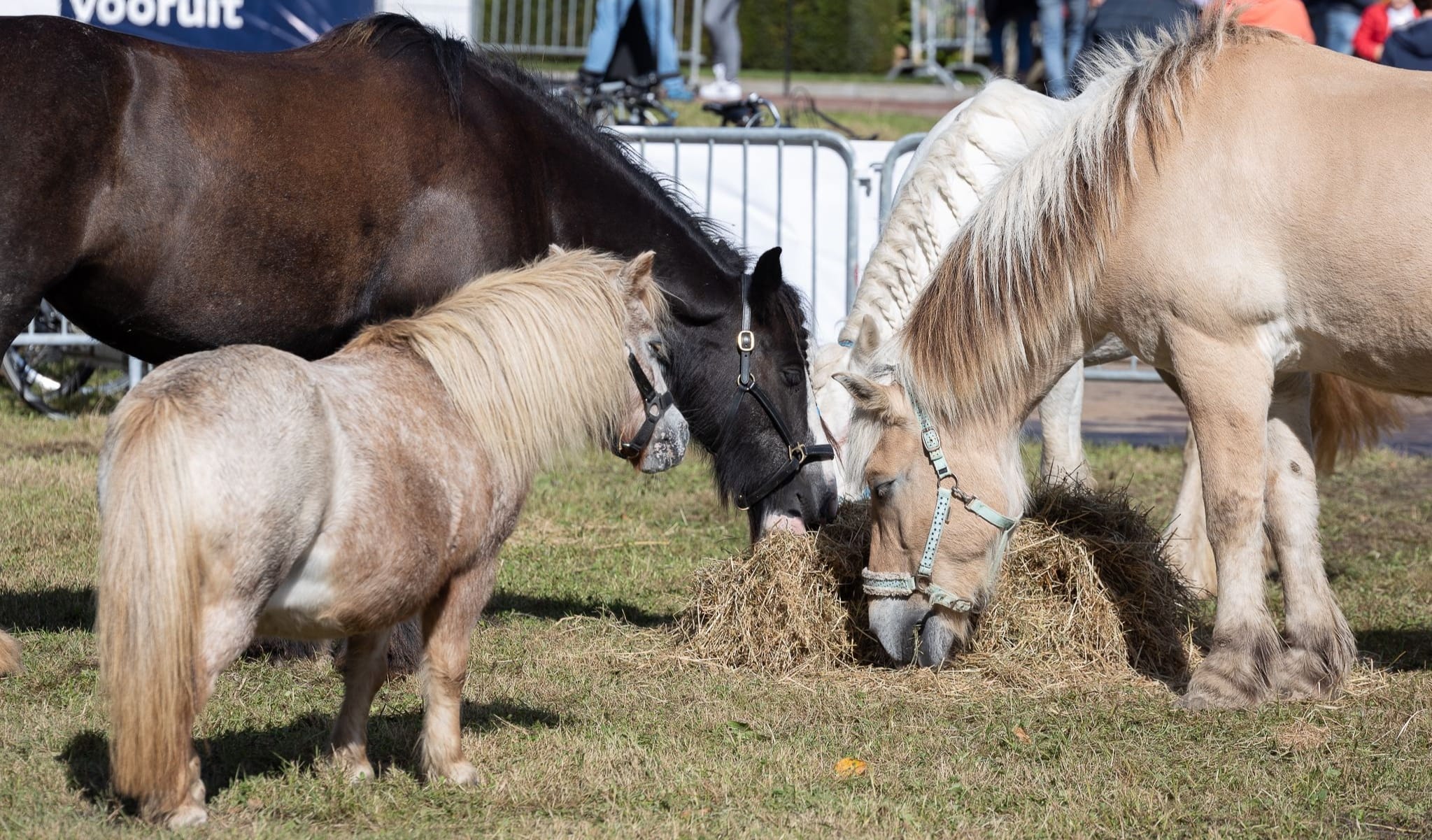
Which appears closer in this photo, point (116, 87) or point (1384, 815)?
point (1384, 815)

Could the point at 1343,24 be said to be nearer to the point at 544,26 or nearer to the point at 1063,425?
the point at 1063,425

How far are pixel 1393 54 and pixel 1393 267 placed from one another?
15.1 feet

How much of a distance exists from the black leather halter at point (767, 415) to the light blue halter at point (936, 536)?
419 mm

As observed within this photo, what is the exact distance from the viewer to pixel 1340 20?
33.9 ft

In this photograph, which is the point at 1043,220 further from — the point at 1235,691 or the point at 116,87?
the point at 116,87

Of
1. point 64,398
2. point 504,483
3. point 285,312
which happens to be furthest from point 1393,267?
point 64,398

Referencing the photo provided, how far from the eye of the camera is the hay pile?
4.64 meters

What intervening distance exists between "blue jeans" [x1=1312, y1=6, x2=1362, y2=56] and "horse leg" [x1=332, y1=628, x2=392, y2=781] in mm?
9161

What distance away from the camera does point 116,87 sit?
13.1 ft

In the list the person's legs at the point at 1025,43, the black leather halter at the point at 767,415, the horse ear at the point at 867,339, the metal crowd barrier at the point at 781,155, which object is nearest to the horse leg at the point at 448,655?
the black leather halter at the point at 767,415

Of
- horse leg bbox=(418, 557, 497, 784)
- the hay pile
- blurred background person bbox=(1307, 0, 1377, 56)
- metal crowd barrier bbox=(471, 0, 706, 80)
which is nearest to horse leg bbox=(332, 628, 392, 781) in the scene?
horse leg bbox=(418, 557, 497, 784)

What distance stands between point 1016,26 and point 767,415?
1237 centimetres

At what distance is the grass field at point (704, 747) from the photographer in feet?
10.8

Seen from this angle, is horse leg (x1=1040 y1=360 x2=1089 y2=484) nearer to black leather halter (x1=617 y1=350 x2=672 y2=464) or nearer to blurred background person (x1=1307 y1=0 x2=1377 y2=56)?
black leather halter (x1=617 y1=350 x2=672 y2=464)
